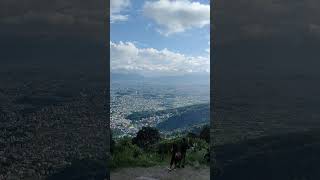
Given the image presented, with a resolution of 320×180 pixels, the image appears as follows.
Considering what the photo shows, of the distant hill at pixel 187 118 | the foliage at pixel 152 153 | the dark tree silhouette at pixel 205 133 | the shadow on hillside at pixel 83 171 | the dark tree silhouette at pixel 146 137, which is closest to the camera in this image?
the shadow on hillside at pixel 83 171

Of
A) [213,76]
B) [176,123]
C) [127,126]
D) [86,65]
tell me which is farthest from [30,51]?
[176,123]

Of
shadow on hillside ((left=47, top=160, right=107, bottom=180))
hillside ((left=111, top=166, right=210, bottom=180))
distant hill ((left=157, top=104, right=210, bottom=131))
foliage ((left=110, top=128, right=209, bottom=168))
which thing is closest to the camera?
shadow on hillside ((left=47, top=160, right=107, bottom=180))

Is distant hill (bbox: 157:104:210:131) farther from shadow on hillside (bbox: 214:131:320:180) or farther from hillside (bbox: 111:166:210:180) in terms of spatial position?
shadow on hillside (bbox: 214:131:320:180)

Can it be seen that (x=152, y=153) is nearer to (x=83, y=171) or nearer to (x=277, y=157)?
(x=83, y=171)

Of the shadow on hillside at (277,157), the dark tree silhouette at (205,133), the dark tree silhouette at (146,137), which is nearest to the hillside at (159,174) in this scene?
the shadow on hillside at (277,157)

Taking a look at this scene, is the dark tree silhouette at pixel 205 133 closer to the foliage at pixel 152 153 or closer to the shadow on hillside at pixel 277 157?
the foliage at pixel 152 153

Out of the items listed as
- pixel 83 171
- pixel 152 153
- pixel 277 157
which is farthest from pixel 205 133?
pixel 83 171

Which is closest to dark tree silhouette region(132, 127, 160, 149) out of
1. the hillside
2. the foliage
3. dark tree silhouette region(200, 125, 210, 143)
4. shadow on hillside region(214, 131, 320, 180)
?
the foliage
